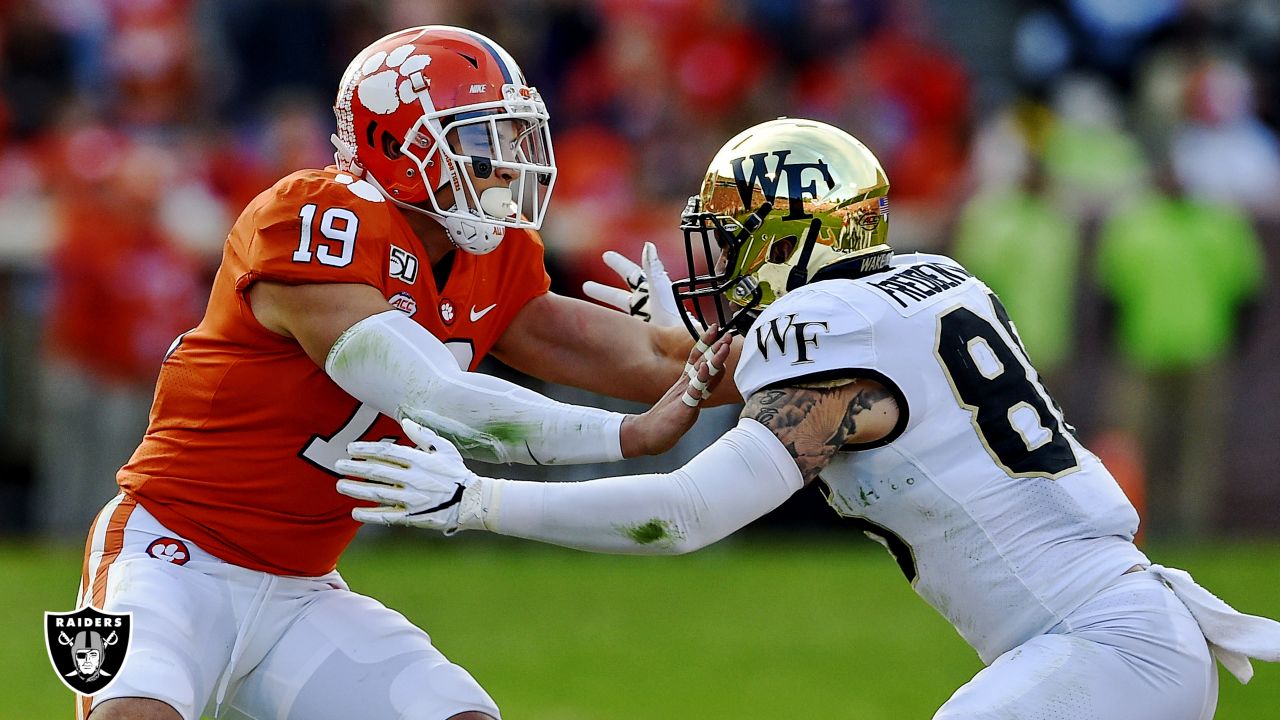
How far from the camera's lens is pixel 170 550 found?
13.6ft

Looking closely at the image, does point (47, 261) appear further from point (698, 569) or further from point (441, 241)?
point (441, 241)

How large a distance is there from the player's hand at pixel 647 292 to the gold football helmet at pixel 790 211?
28.9 inches

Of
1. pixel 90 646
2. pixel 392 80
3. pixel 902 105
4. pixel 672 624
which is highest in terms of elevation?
pixel 392 80

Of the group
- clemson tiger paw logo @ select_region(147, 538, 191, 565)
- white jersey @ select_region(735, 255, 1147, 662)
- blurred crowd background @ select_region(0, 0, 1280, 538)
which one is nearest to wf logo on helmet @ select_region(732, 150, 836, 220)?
white jersey @ select_region(735, 255, 1147, 662)

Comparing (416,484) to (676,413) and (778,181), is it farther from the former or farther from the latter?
(778,181)

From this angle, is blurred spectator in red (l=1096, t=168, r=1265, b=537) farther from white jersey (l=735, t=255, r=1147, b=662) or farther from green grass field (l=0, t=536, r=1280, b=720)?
white jersey (l=735, t=255, r=1147, b=662)

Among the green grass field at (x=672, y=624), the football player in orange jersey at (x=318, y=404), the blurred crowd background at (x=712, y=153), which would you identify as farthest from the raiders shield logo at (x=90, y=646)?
the blurred crowd background at (x=712, y=153)

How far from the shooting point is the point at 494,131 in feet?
13.7

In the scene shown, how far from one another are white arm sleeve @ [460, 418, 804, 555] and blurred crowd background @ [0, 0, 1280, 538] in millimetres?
5891

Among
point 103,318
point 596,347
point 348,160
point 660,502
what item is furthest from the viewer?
A: point 103,318

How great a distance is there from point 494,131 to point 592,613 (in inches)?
192

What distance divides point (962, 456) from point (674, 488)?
0.57m

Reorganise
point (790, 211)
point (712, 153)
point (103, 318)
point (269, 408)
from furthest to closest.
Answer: point (712, 153)
point (103, 318)
point (269, 408)
point (790, 211)

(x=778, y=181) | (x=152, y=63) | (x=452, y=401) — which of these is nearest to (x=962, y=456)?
(x=778, y=181)
